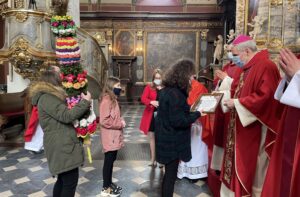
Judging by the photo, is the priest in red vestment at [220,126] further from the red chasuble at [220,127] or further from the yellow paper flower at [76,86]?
the yellow paper flower at [76,86]

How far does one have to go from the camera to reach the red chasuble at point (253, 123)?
8.63 feet

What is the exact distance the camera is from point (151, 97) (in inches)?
185

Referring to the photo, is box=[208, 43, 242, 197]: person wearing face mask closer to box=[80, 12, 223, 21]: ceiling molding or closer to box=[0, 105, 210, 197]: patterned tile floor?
box=[0, 105, 210, 197]: patterned tile floor

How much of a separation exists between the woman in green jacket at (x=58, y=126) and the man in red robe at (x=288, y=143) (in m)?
1.67

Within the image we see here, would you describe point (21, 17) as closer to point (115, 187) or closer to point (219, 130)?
point (115, 187)

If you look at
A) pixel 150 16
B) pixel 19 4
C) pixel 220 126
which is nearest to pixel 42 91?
pixel 220 126

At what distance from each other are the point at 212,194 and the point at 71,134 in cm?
221

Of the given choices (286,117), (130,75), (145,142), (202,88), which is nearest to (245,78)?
(286,117)

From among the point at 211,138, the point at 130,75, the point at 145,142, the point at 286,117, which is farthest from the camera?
the point at 130,75

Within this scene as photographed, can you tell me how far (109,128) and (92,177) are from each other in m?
1.16

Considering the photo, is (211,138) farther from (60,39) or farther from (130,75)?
(130,75)

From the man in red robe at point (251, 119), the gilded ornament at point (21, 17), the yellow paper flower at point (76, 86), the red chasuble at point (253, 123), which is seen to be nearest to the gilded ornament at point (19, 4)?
the gilded ornament at point (21, 17)

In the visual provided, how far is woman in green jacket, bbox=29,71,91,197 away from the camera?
250cm

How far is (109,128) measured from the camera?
12.2ft
